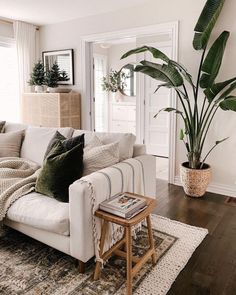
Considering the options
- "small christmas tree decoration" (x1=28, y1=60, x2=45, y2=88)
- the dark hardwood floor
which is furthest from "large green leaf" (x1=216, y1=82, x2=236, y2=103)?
"small christmas tree decoration" (x1=28, y1=60, x2=45, y2=88)

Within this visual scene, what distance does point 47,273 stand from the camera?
6.21ft

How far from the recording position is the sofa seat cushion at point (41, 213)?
1829 millimetres

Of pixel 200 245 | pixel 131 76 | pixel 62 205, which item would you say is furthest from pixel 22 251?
pixel 131 76

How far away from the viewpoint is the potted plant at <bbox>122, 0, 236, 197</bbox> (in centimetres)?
291

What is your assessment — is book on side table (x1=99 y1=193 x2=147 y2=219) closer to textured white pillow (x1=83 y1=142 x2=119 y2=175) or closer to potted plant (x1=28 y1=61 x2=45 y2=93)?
textured white pillow (x1=83 y1=142 x2=119 y2=175)

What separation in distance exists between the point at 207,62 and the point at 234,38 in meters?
0.47

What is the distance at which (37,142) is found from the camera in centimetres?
290

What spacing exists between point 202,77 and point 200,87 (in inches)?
5.2

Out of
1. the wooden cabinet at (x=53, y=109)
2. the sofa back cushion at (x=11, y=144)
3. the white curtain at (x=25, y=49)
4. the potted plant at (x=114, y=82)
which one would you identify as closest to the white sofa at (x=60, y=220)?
the sofa back cushion at (x=11, y=144)

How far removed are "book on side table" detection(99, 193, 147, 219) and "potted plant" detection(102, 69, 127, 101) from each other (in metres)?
4.97

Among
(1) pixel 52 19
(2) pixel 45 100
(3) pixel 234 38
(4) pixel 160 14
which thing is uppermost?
(1) pixel 52 19

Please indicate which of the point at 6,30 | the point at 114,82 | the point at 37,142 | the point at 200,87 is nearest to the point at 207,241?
the point at 200,87

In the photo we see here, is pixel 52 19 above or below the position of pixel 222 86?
above

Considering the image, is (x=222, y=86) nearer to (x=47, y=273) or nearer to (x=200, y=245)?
(x=200, y=245)
